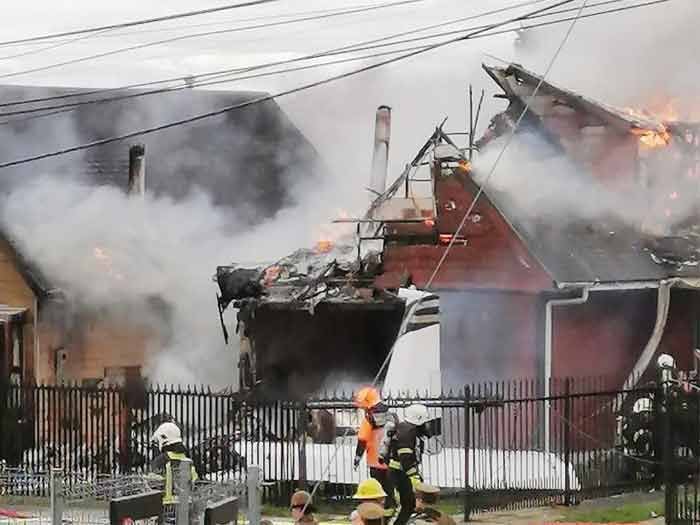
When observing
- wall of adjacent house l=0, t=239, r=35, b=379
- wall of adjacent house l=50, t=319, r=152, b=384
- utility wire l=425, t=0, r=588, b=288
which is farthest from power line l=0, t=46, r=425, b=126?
wall of adjacent house l=50, t=319, r=152, b=384

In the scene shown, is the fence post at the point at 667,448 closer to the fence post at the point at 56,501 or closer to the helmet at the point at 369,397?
the helmet at the point at 369,397

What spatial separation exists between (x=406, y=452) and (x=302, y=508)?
2.25 ft

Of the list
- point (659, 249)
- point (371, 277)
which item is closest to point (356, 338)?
point (371, 277)

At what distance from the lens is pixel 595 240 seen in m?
7.20

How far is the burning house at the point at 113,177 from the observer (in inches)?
291

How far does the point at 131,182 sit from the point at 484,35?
2357mm

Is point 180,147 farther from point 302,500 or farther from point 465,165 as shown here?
point 302,500

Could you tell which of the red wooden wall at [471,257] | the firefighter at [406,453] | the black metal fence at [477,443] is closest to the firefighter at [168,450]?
the black metal fence at [477,443]

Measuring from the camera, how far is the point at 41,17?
7.71 meters

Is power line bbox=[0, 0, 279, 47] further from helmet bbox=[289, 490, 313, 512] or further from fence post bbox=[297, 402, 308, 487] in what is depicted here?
helmet bbox=[289, 490, 313, 512]

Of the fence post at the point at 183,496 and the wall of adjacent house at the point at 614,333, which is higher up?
the wall of adjacent house at the point at 614,333

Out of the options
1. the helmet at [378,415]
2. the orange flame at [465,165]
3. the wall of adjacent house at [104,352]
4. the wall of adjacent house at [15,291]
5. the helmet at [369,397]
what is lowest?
the helmet at [378,415]

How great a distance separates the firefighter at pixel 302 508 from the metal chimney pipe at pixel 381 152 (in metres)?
1.82

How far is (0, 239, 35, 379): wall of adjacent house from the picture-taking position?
779 cm
